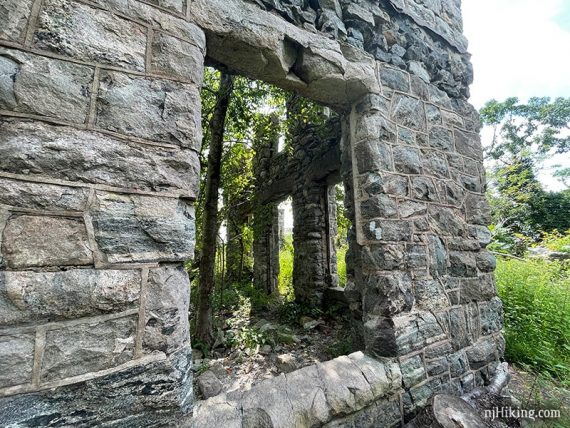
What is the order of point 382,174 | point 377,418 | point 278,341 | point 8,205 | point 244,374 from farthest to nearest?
point 278,341 < point 244,374 < point 382,174 < point 377,418 < point 8,205

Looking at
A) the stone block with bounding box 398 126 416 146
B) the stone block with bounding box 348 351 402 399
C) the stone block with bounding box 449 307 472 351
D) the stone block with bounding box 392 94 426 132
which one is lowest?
the stone block with bounding box 348 351 402 399

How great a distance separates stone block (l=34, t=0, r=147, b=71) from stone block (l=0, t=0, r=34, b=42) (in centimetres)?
4

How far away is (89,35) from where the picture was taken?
103 centimetres

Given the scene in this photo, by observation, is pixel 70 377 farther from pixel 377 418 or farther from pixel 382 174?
pixel 382 174

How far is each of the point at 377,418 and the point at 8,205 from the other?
1.96m

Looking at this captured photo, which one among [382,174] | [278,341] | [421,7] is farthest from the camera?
[278,341]

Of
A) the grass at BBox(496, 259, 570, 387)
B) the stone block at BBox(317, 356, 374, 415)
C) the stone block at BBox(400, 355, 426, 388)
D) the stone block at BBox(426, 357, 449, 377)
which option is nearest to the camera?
the stone block at BBox(317, 356, 374, 415)

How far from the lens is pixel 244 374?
8.43 feet

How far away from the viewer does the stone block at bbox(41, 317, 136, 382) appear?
845mm

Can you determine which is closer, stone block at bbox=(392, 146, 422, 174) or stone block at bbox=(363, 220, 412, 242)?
stone block at bbox=(363, 220, 412, 242)

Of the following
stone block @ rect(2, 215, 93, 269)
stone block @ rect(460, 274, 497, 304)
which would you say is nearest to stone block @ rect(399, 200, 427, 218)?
stone block @ rect(460, 274, 497, 304)

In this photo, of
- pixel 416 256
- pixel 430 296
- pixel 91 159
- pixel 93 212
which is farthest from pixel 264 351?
pixel 91 159

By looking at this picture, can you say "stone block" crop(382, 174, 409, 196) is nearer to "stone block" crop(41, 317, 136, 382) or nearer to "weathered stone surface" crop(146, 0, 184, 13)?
"weathered stone surface" crop(146, 0, 184, 13)

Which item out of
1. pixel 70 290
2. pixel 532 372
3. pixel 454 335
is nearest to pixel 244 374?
pixel 454 335
